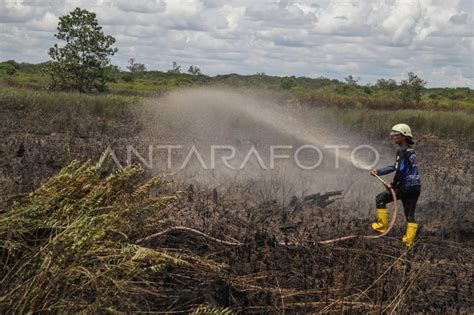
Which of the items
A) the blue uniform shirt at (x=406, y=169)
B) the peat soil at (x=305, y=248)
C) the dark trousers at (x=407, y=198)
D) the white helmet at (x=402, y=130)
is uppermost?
the white helmet at (x=402, y=130)

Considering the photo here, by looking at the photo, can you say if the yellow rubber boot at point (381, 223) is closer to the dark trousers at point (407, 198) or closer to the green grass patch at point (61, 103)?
the dark trousers at point (407, 198)

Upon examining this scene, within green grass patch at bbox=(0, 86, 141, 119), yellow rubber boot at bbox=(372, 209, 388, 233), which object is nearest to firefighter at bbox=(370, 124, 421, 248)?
yellow rubber boot at bbox=(372, 209, 388, 233)

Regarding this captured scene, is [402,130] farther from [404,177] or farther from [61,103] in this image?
[61,103]

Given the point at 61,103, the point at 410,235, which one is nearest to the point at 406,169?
the point at 410,235

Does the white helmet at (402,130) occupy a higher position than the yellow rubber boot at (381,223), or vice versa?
the white helmet at (402,130)

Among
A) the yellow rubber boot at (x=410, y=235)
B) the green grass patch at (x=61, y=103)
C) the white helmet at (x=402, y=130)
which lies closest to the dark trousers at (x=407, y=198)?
the yellow rubber boot at (x=410, y=235)

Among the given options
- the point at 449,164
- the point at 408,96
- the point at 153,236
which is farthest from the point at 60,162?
the point at 408,96

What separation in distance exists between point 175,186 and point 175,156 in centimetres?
327

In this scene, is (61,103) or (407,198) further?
(61,103)

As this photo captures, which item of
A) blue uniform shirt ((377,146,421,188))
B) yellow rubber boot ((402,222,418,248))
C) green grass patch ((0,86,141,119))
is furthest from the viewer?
green grass patch ((0,86,141,119))

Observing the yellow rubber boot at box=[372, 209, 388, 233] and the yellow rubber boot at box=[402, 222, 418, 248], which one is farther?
the yellow rubber boot at box=[372, 209, 388, 233]

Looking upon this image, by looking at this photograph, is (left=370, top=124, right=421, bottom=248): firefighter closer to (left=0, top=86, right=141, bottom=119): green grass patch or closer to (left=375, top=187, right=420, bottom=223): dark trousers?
(left=375, top=187, right=420, bottom=223): dark trousers

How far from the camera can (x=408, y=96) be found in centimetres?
2834

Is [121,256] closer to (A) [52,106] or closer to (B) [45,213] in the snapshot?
(B) [45,213]
